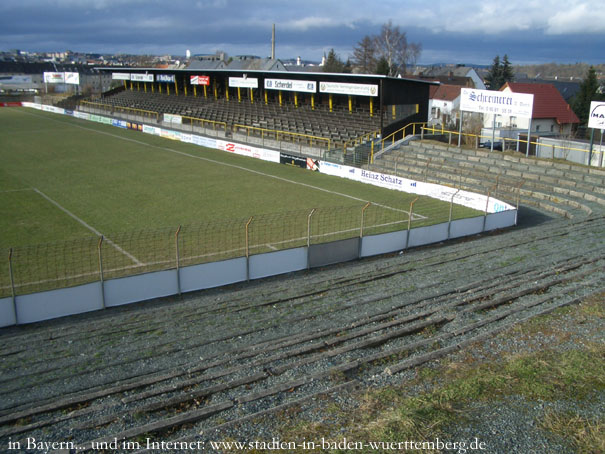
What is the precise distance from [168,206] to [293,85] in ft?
80.4

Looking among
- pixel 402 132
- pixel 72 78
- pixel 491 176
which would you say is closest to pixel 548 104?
pixel 402 132

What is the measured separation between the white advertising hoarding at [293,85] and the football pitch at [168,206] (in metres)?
9.32

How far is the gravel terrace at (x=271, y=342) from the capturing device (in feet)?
24.7

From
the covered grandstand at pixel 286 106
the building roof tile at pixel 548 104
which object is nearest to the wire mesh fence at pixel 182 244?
the covered grandstand at pixel 286 106

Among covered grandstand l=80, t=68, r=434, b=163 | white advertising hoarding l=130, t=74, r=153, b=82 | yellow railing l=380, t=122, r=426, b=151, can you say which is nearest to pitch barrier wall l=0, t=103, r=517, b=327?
yellow railing l=380, t=122, r=426, b=151

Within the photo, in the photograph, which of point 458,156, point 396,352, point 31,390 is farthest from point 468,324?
point 458,156

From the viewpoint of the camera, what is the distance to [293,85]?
149 feet

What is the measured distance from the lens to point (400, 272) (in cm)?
1536

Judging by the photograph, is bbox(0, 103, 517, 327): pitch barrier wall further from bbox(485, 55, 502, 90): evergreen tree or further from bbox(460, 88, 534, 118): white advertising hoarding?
bbox(485, 55, 502, 90): evergreen tree

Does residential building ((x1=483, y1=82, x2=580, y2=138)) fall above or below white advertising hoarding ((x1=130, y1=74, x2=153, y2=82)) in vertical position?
below

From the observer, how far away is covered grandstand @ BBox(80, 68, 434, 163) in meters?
39.0

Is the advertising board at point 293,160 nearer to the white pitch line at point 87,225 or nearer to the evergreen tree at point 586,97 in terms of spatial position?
the white pitch line at point 87,225

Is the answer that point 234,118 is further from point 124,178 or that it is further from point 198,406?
point 198,406

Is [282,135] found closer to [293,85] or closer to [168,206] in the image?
[293,85]
